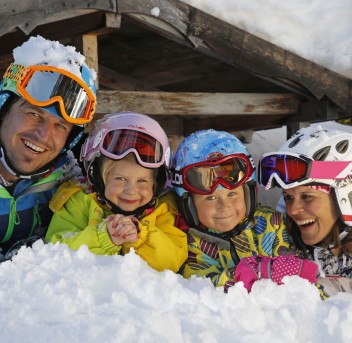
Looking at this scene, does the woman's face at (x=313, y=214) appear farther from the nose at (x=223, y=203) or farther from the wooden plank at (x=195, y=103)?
the wooden plank at (x=195, y=103)

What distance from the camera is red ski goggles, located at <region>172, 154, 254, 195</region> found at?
394cm

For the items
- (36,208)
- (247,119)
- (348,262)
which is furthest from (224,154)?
(247,119)

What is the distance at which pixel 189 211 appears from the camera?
4.02 meters

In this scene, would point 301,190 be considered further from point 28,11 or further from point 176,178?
point 28,11

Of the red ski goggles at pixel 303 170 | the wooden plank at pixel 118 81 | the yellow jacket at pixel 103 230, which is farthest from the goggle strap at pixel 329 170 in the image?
the wooden plank at pixel 118 81

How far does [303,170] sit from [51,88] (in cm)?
177

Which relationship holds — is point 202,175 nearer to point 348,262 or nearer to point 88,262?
point 348,262

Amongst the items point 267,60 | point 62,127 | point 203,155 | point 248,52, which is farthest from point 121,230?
point 267,60

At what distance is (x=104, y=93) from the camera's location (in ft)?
19.6

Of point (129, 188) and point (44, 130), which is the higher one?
point (44, 130)

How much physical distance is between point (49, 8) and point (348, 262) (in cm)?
298

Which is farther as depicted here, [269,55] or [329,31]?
[329,31]

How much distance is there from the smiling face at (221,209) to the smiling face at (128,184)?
0.36 meters

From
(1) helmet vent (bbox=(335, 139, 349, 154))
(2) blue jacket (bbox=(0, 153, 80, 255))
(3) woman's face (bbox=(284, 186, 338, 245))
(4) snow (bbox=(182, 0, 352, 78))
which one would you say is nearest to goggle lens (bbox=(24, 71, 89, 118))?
(2) blue jacket (bbox=(0, 153, 80, 255))
